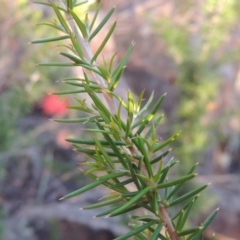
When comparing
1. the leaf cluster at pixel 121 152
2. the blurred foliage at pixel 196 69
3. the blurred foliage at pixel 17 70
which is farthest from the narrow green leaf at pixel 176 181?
the blurred foliage at pixel 196 69

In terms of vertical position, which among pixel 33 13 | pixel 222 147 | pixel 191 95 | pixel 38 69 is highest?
pixel 33 13

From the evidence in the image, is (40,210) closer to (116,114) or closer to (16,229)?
(16,229)

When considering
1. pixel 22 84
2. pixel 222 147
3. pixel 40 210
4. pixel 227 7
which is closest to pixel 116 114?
pixel 22 84

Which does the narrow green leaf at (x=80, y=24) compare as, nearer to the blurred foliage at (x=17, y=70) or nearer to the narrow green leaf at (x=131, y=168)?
the narrow green leaf at (x=131, y=168)

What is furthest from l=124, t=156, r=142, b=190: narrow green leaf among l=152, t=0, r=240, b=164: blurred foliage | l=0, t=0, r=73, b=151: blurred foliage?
l=152, t=0, r=240, b=164: blurred foliage

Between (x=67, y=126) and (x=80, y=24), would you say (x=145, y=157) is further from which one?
(x=67, y=126)

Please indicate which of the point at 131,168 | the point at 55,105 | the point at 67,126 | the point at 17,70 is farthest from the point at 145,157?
the point at 67,126

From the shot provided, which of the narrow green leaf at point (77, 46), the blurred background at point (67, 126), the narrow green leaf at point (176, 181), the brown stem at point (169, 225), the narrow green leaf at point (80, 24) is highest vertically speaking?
the narrow green leaf at point (80, 24)

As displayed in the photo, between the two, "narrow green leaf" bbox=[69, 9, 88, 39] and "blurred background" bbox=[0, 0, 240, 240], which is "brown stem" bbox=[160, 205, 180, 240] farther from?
"blurred background" bbox=[0, 0, 240, 240]

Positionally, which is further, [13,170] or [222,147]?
[222,147]
